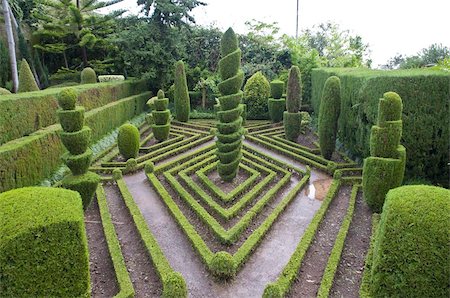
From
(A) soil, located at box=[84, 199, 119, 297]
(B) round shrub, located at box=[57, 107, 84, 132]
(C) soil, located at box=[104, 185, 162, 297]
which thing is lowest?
(C) soil, located at box=[104, 185, 162, 297]

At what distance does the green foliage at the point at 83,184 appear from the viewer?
919 centimetres

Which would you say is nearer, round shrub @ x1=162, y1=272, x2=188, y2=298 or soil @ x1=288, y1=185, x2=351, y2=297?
round shrub @ x1=162, y1=272, x2=188, y2=298

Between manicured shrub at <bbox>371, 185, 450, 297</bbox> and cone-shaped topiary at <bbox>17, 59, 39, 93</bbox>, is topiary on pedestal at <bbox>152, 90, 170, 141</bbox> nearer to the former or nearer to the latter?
cone-shaped topiary at <bbox>17, 59, 39, 93</bbox>

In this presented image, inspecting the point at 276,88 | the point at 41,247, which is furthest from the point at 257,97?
the point at 41,247

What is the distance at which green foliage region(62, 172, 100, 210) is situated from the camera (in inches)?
362

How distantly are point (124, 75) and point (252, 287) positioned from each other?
917 inches

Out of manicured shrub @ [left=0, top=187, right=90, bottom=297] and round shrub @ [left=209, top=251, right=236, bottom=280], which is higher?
manicured shrub @ [left=0, top=187, right=90, bottom=297]

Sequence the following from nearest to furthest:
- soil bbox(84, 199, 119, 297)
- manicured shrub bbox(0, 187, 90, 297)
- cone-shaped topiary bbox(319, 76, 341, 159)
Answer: manicured shrub bbox(0, 187, 90, 297), soil bbox(84, 199, 119, 297), cone-shaped topiary bbox(319, 76, 341, 159)

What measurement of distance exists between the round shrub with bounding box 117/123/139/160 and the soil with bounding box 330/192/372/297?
8.55 m

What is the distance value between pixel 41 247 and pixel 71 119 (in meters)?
4.72

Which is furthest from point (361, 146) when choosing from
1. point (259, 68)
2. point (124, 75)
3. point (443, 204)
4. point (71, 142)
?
point (124, 75)

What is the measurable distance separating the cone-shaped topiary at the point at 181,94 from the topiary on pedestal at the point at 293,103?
22.0ft

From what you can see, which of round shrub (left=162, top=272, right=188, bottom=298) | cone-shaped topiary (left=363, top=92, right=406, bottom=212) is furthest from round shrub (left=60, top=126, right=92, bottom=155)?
cone-shaped topiary (left=363, top=92, right=406, bottom=212)

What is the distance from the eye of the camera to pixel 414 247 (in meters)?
5.38
